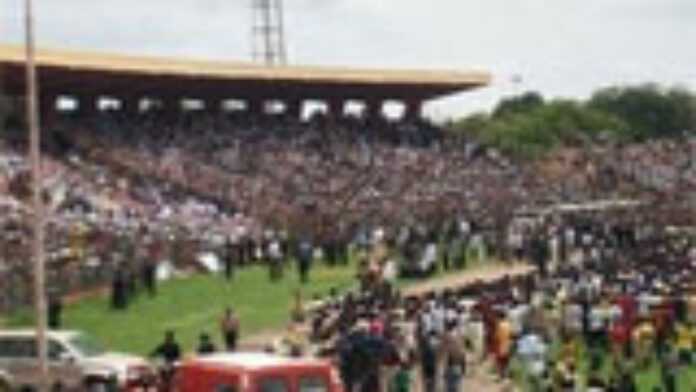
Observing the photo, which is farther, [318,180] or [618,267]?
[318,180]

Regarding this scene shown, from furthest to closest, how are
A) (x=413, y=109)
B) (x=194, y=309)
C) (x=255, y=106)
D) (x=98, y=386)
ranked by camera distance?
(x=413, y=109)
(x=255, y=106)
(x=194, y=309)
(x=98, y=386)

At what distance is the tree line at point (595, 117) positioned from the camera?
125m

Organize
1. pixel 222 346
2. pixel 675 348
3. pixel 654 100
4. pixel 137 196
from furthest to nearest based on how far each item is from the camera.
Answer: pixel 654 100 → pixel 137 196 → pixel 222 346 → pixel 675 348

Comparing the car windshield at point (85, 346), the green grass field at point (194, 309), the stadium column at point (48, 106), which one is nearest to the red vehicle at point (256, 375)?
the car windshield at point (85, 346)

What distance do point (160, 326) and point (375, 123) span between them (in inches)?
1374

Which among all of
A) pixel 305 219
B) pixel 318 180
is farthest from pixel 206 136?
pixel 305 219

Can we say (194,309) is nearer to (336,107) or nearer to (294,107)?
(294,107)

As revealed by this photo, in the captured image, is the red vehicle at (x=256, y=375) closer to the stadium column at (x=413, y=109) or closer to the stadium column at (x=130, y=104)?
the stadium column at (x=130, y=104)

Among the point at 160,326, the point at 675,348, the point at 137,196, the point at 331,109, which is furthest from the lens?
the point at 331,109

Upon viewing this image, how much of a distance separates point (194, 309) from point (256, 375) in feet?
56.8

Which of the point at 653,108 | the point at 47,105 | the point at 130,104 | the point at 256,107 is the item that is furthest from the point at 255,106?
the point at 653,108

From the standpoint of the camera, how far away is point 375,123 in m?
71.7

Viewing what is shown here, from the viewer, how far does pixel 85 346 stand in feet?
101

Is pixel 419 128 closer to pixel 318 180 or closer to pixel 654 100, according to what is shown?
pixel 318 180
